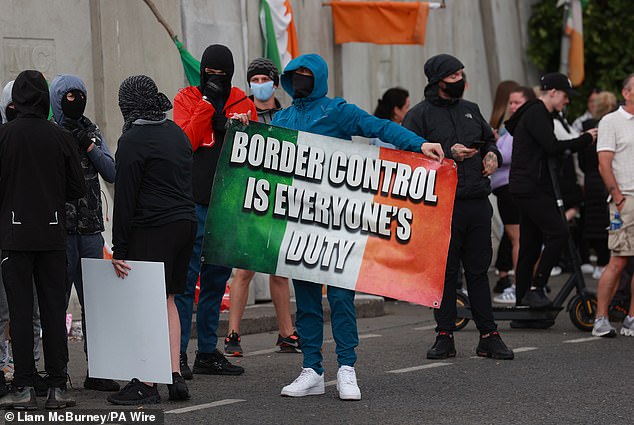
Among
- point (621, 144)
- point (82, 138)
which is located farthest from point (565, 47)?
point (82, 138)

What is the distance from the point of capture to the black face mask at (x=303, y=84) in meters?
8.09

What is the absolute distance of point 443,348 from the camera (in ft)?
32.0

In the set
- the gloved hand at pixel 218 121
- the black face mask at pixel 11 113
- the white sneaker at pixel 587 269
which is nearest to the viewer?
the black face mask at pixel 11 113

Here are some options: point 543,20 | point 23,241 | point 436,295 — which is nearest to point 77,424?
point 23,241

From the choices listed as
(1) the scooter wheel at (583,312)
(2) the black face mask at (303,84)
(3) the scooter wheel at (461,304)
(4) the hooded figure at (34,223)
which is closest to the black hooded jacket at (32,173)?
→ (4) the hooded figure at (34,223)

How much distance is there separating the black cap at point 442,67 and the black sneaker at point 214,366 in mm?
2486

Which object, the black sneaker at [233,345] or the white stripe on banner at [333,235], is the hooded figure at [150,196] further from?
the black sneaker at [233,345]

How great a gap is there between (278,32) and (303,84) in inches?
224

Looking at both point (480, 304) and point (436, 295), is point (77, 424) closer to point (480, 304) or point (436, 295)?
point (436, 295)

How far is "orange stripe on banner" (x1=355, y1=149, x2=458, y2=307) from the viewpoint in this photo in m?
8.28

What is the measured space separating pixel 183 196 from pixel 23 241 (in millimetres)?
968

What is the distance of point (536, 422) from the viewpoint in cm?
718

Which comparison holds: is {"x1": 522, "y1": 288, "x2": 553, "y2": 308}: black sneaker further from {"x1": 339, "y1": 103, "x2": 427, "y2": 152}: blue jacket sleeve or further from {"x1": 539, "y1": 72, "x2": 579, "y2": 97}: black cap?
{"x1": 339, "y1": 103, "x2": 427, "y2": 152}: blue jacket sleeve

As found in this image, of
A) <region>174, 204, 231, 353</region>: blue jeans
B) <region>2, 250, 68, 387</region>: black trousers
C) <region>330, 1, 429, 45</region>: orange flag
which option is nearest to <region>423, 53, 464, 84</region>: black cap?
<region>174, 204, 231, 353</region>: blue jeans
